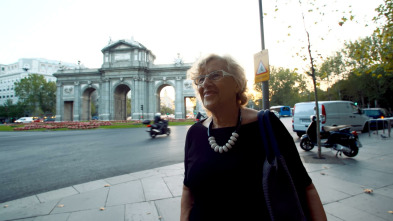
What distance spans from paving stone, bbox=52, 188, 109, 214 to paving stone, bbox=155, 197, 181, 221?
3.11ft

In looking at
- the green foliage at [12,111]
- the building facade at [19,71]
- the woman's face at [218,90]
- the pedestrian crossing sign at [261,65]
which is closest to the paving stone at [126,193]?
the woman's face at [218,90]

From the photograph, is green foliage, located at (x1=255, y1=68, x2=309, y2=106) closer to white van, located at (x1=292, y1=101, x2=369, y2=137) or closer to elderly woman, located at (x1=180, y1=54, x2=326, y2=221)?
white van, located at (x1=292, y1=101, x2=369, y2=137)

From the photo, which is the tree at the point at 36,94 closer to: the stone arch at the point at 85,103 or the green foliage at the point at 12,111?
the green foliage at the point at 12,111

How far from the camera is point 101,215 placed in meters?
2.86

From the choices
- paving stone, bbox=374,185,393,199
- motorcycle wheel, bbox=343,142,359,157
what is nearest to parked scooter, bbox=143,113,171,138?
motorcycle wheel, bbox=343,142,359,157

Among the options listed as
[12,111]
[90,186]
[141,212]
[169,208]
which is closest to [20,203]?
[90,186]

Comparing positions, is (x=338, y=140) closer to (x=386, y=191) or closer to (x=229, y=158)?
(x=386, y=191)

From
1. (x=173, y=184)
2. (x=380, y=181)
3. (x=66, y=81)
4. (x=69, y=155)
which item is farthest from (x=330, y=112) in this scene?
(x=66, y=81)

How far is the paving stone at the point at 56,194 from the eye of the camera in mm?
3523

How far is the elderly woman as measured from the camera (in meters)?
1.18

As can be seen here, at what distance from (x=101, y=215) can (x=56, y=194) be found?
4.91ft

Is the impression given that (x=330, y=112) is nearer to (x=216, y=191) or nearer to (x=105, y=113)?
(x=216, y=191)

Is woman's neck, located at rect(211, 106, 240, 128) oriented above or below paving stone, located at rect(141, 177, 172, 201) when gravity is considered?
above

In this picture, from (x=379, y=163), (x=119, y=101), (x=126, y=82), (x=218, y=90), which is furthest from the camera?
(x=119, y=101)
